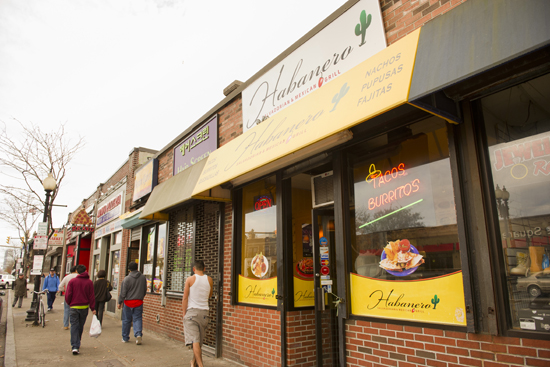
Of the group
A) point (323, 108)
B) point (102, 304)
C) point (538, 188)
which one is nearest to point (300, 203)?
point (323, 108)

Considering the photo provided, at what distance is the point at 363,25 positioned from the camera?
188 inches

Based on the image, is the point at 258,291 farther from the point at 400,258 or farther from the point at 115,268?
the point at 115,268

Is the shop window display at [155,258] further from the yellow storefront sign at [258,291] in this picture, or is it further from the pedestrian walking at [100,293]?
the yellow storefront sign at [258,291]

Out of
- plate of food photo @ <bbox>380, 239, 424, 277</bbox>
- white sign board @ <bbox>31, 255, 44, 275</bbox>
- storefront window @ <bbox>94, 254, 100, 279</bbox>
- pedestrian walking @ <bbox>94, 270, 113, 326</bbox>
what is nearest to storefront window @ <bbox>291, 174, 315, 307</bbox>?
plate of food photo @ <bbox>380, 239, 424, 277</bbox>

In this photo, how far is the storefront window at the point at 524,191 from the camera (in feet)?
9.86

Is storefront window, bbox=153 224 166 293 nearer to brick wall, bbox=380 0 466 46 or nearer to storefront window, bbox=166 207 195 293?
storefront window, bbox=166 207 195 293

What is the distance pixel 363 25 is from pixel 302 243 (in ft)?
A: 11.5

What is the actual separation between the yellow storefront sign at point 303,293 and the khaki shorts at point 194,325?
152 centimetres

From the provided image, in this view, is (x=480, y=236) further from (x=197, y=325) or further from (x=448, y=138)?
(x=197, y=325)

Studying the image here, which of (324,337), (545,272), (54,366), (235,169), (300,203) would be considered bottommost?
(54,366)

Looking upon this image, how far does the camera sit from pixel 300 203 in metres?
6.56

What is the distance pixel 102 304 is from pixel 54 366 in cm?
402

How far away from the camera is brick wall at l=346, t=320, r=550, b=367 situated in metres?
2.93

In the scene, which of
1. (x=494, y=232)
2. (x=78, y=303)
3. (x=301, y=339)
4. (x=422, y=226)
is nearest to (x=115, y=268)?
(x=78, y=303)
